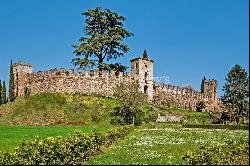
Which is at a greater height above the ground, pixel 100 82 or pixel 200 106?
pixel 100 82

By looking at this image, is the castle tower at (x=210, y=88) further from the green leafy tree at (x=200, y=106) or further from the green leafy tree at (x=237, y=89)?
the green leafy tree at (x=237, y=89)

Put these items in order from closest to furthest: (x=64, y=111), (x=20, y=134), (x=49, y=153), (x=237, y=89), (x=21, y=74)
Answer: (x=49, y=153)
(x=20, y=134)
(x=64, y=111)
(x=237, y=89)
(x=21, y=74)

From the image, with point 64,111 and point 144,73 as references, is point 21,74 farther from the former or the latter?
point 144,73

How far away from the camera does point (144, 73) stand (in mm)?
74812

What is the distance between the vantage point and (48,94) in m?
65.4

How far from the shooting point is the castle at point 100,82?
2721 inches

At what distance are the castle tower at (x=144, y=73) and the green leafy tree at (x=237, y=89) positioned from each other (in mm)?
13306

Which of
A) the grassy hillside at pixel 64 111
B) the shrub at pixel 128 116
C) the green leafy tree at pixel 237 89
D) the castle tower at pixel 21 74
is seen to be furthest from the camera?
the castle tower at pixel 21 74

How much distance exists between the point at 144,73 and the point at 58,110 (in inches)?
781

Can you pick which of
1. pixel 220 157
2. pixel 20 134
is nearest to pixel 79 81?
pixel 20 134

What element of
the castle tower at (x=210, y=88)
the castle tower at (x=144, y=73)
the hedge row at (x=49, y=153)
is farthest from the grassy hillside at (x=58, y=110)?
the castle tower at (x=210, y=88)

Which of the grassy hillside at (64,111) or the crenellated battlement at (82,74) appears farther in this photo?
the crenellated battlement at (82,74)

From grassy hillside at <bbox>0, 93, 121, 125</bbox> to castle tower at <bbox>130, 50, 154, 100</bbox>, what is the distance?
900 centimetres

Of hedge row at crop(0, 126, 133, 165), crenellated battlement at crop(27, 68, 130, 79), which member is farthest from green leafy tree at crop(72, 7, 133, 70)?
hedge row at crop(0, 126, 133, 165)
